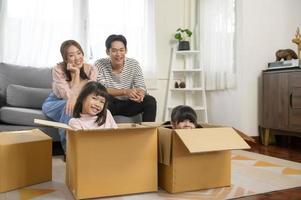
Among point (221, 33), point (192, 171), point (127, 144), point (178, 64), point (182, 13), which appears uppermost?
point (182, 13)

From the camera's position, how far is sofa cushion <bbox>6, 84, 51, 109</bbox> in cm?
255

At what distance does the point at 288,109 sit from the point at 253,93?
0.44 meters

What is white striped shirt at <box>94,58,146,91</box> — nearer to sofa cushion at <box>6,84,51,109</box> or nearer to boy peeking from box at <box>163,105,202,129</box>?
sofa cushion at <box>6,84,51,109</box>

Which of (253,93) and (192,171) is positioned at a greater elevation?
(253,93)

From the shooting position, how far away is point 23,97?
8.46ft

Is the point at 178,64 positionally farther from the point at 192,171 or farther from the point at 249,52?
the point at 192,171

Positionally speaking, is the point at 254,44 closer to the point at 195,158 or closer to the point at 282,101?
the point at 282,101

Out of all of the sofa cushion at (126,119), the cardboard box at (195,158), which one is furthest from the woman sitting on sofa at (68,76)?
the cardboard box at (195,158)

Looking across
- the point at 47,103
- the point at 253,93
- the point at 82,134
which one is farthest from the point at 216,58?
the point at 82,134

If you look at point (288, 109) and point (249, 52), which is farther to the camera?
point (249, 52)

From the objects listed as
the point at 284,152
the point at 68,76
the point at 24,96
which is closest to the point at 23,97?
the point at 24,96

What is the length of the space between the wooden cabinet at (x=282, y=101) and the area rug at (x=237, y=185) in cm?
69

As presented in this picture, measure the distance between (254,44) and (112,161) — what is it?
7.39 feet

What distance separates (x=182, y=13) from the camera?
3.82 meters
